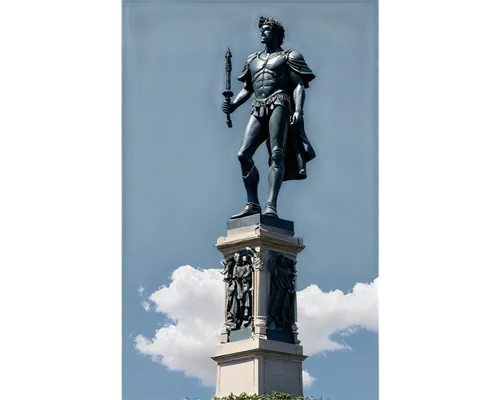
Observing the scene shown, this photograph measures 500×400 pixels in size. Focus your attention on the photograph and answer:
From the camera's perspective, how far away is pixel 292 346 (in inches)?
579

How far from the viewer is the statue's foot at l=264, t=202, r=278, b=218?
15250mm

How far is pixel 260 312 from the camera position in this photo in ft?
47.8

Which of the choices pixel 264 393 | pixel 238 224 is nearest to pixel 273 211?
pixel 238 224

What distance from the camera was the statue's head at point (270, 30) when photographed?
15.9 metres

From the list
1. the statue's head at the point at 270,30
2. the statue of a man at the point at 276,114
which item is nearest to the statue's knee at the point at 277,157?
the statue of a man at the point at 276,114

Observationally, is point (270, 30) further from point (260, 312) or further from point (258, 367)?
point (258, 367)

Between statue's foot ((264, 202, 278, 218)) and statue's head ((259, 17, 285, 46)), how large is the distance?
3116mm

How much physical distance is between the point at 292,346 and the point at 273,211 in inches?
95.3

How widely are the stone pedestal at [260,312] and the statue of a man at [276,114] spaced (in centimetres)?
72

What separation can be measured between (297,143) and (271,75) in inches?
53.2

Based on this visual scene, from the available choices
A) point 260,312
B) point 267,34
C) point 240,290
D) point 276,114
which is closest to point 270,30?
point 267,34

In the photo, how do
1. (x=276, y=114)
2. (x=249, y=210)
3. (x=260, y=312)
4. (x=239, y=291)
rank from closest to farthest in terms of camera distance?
1. (x=260, y=312)
2. (x=239, y=291)
3. (x=249, y=210)
4. (x=276, y=114)

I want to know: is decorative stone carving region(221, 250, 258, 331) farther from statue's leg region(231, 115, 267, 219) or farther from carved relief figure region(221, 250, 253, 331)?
statue's leg region(231, 115, 267, 219)
